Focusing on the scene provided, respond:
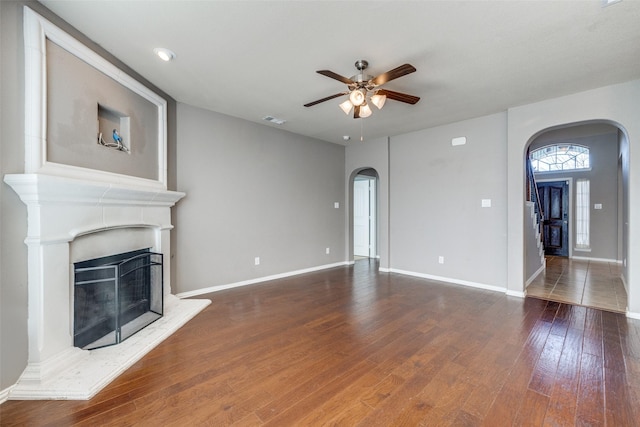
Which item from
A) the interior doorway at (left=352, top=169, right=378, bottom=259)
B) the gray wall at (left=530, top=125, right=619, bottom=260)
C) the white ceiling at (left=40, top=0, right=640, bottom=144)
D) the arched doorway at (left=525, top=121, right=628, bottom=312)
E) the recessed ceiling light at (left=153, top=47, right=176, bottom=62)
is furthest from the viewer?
the interior doorway at (left=352, top=169, right=378, bottom=259)

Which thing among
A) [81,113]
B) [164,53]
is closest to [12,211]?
[81,113]

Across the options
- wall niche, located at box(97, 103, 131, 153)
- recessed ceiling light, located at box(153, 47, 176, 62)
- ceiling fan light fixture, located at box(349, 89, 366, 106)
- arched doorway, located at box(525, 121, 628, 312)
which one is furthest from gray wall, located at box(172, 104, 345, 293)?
arched doorway, located at box(525, 121, 628, 312)

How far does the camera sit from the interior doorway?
7.25 m

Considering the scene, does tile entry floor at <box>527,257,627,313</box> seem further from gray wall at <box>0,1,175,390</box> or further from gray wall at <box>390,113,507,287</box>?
gray wall at <box>0,1,175,390</box>

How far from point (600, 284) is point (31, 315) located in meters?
7.07

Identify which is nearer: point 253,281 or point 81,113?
point 81,113

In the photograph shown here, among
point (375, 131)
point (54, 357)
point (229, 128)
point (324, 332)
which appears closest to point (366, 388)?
point (324, 332)

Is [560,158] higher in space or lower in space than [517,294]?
higher

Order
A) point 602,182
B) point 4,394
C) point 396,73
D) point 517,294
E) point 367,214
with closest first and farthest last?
point 4,394 < point 396,73 < point 517,294 < point 602,182 < point 367,214

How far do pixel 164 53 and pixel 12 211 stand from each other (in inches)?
69.1

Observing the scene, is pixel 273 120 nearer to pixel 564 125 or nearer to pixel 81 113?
pixel 81 113

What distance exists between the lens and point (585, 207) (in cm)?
670

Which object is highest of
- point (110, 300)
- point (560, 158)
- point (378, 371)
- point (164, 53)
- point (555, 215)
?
point (164, 53)

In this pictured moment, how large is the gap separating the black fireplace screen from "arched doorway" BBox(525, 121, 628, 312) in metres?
5.61
